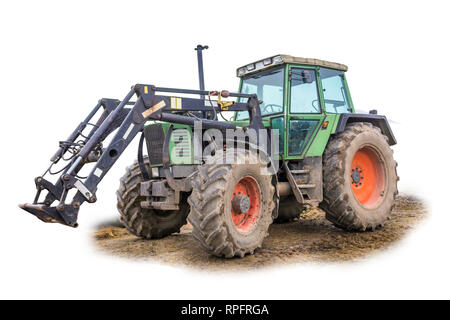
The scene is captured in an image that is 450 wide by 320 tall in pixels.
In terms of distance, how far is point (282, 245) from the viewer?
5.98 m

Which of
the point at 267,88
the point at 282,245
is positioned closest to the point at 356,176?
the point at 282,245

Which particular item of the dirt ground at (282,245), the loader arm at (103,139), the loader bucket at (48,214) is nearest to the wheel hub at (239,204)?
the dirt ground at (282,245)

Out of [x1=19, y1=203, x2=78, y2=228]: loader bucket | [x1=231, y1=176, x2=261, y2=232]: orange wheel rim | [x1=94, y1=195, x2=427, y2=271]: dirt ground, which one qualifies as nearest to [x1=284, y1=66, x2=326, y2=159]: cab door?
[x1=231, y1=176, x2=261, y2=232]: orange wheel rim

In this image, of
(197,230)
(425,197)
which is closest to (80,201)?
(197,230)

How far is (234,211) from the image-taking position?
5336mm

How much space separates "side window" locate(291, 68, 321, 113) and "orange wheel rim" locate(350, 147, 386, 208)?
4.18 ft

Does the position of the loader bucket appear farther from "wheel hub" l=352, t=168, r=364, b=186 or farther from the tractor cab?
"wheel hub" l=352, t=168, r=364, b=186

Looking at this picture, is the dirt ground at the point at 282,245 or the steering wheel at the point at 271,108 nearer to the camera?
the dirt ground at the point at 282,245

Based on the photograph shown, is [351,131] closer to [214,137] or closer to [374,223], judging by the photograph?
[374,223]

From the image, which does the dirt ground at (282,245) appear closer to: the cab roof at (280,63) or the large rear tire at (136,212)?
the large rear tire at (136,212)

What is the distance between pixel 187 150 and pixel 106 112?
132 cm

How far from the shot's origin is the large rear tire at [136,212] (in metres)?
6.42

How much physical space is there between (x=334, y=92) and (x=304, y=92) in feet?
2.80

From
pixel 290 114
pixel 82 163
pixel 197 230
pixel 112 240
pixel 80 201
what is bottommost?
pixel 112 240
